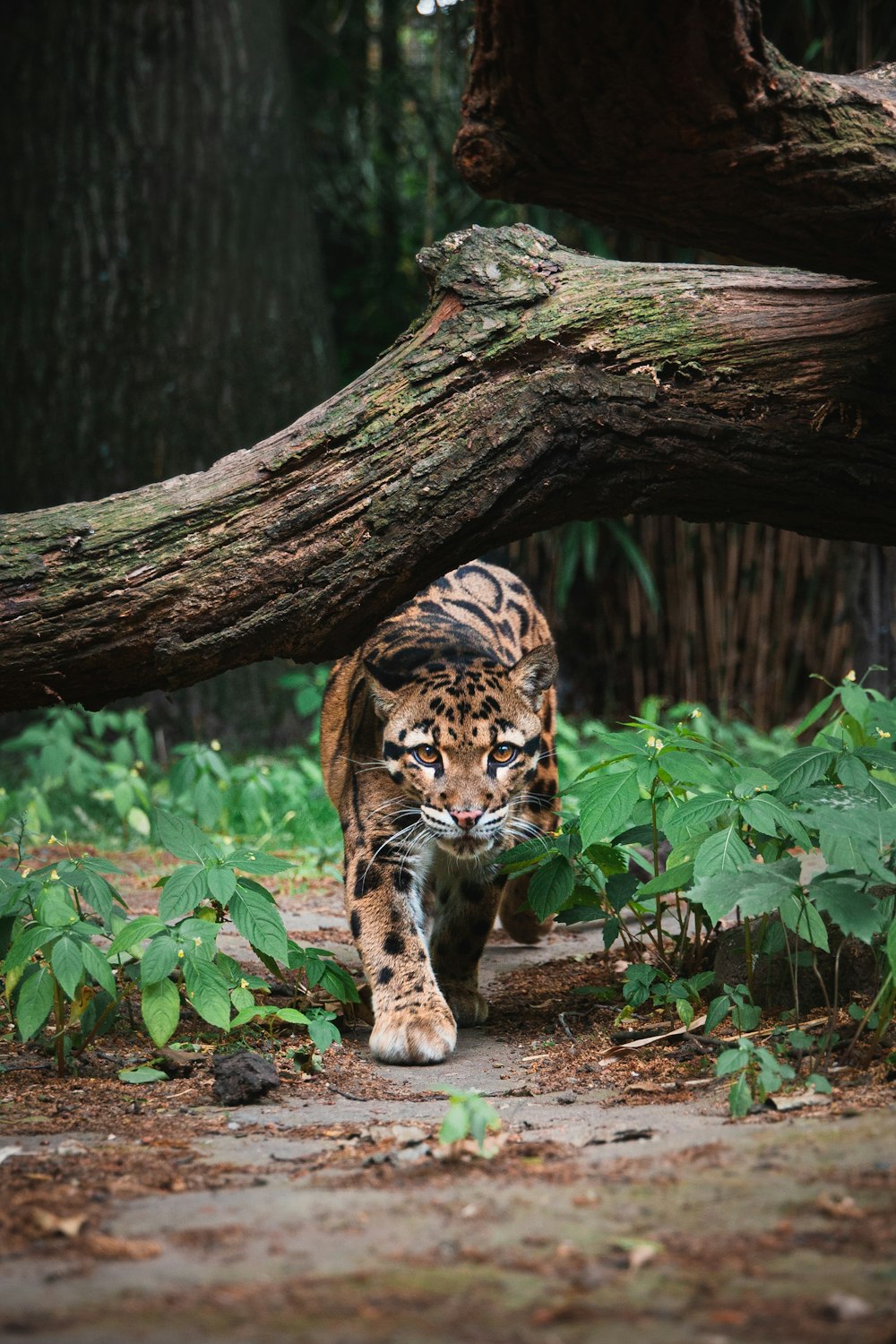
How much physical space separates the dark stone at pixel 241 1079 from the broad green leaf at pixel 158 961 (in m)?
0.19

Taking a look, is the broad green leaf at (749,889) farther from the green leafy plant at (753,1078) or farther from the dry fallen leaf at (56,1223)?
the dry fallen leaf at (56,1223)

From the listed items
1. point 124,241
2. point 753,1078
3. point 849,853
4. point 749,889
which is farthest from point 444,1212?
point 124,241

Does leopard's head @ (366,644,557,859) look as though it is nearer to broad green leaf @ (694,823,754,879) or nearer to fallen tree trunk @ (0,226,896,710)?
fallen tree trunk @ (0,226,896,710)

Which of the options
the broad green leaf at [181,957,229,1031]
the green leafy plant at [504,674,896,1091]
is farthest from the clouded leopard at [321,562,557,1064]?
the broad green leaf at [181,957,229,1031]

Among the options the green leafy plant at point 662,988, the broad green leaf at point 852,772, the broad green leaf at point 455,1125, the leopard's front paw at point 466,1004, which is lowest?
the leopard's front paw at point 466,1004

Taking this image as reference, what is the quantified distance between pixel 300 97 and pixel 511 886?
7.09 meters

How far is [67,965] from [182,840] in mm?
445

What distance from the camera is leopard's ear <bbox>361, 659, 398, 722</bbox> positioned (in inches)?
165

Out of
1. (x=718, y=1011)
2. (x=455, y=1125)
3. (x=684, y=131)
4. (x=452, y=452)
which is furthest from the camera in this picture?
(x=452, y=452)

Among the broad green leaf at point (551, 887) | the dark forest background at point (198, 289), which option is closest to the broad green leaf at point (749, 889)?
the broad green leaf at point (551, 887)

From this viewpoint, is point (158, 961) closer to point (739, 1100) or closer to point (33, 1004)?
point (33, 1004)

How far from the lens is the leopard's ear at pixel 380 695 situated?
418 cm

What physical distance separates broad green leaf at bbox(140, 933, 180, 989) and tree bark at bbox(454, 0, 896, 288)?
1.86m

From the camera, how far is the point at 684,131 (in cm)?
244
